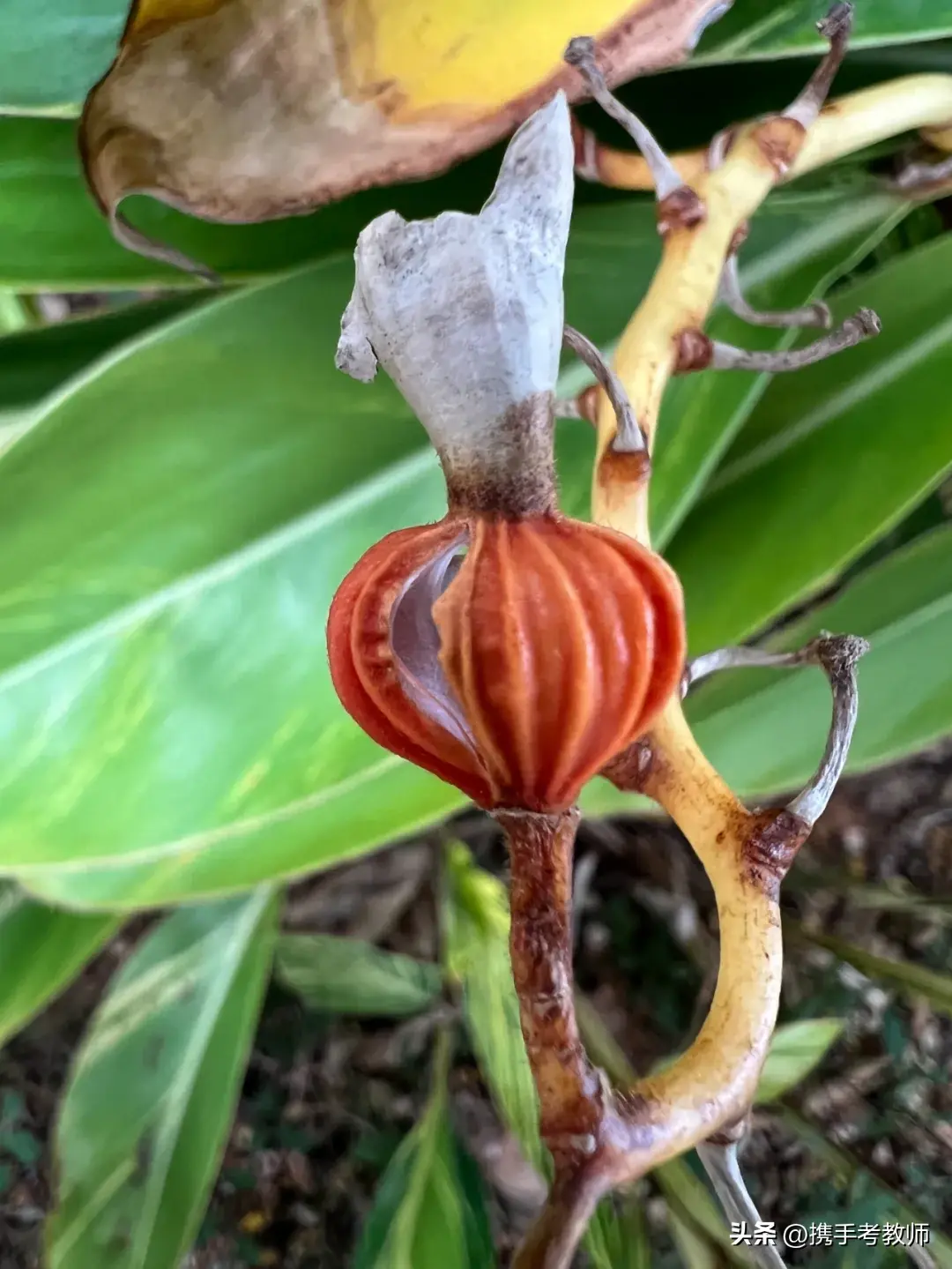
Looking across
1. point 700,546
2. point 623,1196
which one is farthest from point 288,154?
point 623,1196

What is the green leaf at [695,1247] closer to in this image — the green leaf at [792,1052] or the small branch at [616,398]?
the green leaf at [792,1052]

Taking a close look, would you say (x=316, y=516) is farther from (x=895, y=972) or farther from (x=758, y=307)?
(x=895, y=972)

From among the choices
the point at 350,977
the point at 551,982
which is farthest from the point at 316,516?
the point at 350,977

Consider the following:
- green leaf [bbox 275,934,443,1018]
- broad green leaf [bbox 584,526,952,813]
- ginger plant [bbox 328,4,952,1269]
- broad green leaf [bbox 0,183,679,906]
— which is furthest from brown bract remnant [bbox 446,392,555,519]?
green leaf [bbox 275,934,443,1018]

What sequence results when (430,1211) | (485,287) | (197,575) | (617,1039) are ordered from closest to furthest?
(485,287) → (197,575) → (430,1211) → (617,1039)

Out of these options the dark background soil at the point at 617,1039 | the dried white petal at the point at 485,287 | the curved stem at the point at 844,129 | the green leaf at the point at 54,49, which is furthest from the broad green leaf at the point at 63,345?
the dark background soil at the point at 617,1039
